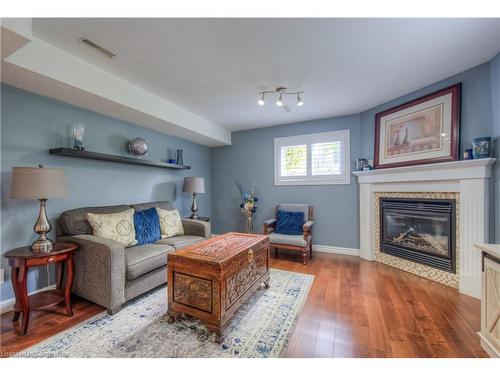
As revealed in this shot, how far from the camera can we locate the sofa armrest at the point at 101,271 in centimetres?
183

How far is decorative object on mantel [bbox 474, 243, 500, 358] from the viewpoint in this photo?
1358mm

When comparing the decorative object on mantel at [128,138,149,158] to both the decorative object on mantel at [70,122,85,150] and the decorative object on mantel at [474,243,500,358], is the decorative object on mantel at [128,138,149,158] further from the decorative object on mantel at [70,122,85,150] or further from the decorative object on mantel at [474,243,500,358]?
the decorative object on mantel at [474,243,500,358]

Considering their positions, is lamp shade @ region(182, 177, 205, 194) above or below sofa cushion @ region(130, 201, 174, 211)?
above

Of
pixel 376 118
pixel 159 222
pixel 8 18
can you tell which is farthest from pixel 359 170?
pixel 8 18

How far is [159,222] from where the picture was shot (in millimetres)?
2883

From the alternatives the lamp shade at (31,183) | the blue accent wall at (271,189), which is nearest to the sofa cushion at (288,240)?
the blue accent wall at (271,189)

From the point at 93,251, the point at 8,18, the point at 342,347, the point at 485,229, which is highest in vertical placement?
the point at 8,18

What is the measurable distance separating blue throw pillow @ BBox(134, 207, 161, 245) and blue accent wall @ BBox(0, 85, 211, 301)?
0.49 metres

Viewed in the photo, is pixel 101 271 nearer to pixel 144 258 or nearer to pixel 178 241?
pixel 144 258

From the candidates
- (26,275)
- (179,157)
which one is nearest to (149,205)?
(179,157)

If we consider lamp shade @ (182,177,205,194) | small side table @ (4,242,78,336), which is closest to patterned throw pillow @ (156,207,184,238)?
lamp shade @ (182,177,205,194)

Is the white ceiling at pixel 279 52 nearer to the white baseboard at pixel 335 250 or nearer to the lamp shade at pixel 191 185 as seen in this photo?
the lamp shade at pixel 191 185
